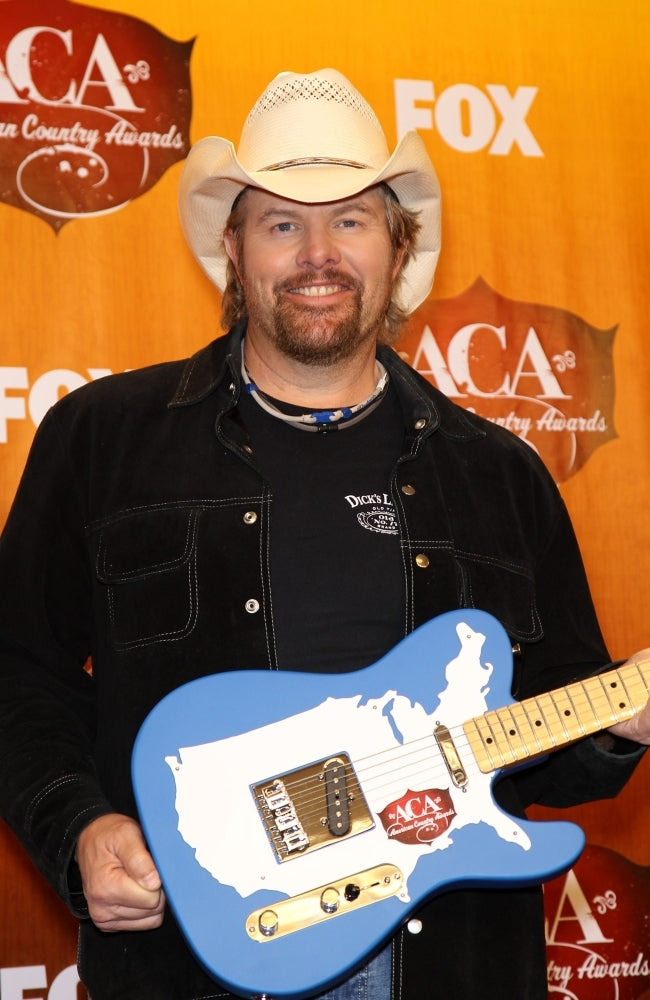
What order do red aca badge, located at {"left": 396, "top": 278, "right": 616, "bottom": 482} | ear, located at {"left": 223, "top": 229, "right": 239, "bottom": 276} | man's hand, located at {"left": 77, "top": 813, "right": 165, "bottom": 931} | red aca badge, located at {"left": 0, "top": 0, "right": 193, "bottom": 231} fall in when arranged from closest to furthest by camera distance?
man's hand, located at {"left": 77, "top": 813, "right": 165, "bottom": 931}, ear, located at {"left": 223, "top": 229, "right": 239, "bottom": 276}, red aca badge, located at {"left": 0, "top": 0, "right": 193, "bottom": 231}, red aca badge, located at {"left": 396, "top": 278, "right": 616, "bottom": 482}

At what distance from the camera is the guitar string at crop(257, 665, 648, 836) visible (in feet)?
5.48

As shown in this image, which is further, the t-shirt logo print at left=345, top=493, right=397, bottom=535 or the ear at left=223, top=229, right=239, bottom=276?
the ear at left=223, top=229, right=239, bottom=276

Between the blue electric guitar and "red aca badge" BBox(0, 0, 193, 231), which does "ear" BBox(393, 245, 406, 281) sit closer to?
the blue electric guitar

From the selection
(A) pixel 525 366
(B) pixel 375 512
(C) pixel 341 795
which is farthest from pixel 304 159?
(A) pixel 525 366

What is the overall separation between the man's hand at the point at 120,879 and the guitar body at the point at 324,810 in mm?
24

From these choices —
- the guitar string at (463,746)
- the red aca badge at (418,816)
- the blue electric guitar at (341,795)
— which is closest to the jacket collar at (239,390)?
the blue electric guitar at (341,795)

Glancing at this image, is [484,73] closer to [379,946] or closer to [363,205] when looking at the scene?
[363,205]

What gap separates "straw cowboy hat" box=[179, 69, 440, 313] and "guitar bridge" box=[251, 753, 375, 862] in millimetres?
979

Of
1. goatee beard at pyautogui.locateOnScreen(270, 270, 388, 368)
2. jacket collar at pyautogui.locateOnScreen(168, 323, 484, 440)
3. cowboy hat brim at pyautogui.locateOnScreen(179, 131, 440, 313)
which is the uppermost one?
cowboy hat brim at pyautogui.locateOnScreen(179, 131, 440, 313)

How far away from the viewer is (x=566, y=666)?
2.06 metres

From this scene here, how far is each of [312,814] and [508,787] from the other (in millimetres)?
393

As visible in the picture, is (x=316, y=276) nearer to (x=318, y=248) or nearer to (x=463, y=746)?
(x=318, y=248)

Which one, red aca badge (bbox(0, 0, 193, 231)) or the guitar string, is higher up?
red aca badge (bbox(0, 0, 193, 231))

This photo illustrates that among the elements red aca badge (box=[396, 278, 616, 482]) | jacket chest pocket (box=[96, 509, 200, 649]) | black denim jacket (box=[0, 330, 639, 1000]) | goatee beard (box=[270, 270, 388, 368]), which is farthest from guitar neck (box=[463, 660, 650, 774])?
red aca badge (box=[396, 278, 616, 482])
